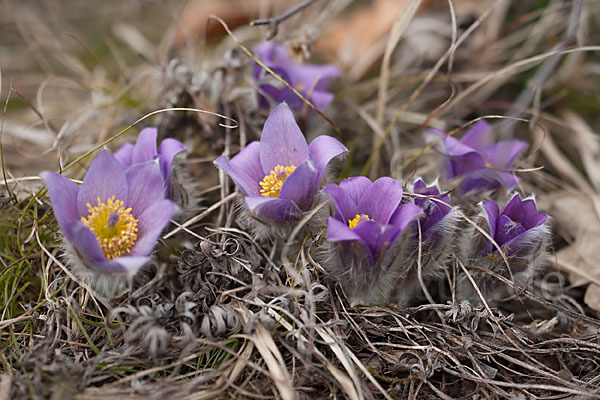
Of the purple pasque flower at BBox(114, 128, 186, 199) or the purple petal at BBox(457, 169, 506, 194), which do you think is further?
the purple petal at BBox(457, 169, 506, 194)

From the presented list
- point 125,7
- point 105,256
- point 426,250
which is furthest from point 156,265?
point 125,7

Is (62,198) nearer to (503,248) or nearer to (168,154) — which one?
(168,154)

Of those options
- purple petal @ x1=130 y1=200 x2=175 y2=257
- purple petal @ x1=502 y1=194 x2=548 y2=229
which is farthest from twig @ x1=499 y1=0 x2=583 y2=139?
purple petal @ x1=130 y1=200 x2=175 y2=257

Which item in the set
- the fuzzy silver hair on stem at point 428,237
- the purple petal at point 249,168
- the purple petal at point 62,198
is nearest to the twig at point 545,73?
the fuzzy silver hair on stem at point 428,237

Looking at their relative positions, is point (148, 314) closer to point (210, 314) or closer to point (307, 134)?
point (210, 314)

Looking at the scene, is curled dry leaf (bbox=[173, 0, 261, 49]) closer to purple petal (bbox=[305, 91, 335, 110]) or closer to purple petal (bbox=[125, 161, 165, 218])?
purple petal (bbox=[305, 91, 335, 110])
